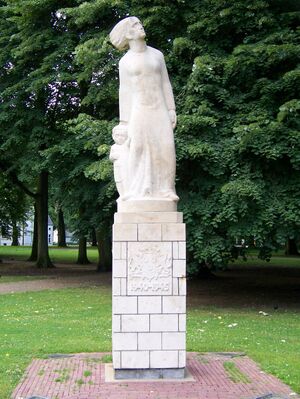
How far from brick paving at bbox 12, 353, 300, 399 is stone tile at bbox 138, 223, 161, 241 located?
1.91m

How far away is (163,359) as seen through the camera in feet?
28.8

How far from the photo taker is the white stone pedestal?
343 inches

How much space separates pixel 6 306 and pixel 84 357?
737 cm

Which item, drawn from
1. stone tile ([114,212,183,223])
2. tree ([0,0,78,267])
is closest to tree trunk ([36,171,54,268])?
tree ([0,0,78,267])

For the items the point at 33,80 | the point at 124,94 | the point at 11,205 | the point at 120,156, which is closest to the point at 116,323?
the point at 120,156

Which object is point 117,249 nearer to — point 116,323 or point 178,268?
point 178,268

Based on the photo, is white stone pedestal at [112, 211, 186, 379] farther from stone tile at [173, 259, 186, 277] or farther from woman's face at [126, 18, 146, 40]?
woman's face at [126, 18, 146, 40]

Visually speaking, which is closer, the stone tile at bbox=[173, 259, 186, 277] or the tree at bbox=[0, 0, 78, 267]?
the stone tile at bbox=[173, 259, 186, 277]

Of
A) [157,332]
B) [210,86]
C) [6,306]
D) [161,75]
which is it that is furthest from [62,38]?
[157,332]

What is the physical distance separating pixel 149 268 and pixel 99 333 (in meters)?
4.30

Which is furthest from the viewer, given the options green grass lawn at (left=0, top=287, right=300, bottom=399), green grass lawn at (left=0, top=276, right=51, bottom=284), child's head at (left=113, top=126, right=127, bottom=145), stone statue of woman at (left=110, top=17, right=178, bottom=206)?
green grass lawn at (left=0, top=276, right=51, bottom=284)

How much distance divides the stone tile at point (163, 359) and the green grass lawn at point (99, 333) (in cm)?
147

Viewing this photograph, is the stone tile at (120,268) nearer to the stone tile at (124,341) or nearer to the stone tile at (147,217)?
the stone tile at (147,217)

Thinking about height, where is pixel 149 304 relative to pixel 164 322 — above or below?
above
